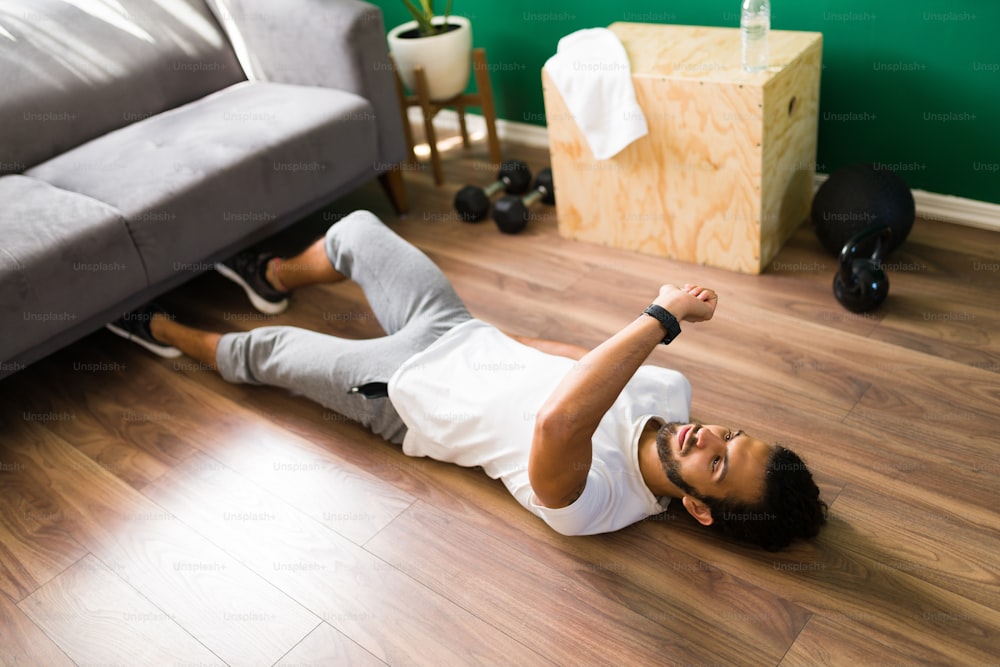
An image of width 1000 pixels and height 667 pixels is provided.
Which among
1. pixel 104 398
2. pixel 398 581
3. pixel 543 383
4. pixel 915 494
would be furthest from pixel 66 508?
pixel 915 494

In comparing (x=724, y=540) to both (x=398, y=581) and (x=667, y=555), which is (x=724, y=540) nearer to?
(x=667, y=555)

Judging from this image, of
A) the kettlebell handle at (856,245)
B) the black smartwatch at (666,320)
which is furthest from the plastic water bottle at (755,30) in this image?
the black smartwatch at (666,320)

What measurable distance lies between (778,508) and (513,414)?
53 cm

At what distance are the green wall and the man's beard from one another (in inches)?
55.0

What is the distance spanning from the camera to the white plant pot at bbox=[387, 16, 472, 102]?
302cm

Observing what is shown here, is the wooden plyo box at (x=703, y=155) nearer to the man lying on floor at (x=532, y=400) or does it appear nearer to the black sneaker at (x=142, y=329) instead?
the man lying on floor at (x=532, y=400)

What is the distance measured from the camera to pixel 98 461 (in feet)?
6.85

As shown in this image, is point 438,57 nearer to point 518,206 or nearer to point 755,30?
point 518,206

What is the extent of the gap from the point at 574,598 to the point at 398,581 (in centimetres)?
35

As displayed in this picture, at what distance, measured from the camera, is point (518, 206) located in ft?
9.16

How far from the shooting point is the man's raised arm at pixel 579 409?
144cm

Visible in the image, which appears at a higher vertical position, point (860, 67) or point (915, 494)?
point (860, 67)

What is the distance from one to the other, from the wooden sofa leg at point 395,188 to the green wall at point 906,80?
95 cm

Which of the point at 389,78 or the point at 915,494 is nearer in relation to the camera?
the point at 915,494
